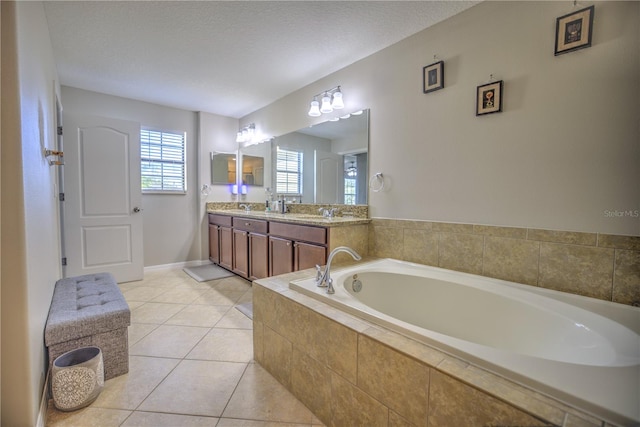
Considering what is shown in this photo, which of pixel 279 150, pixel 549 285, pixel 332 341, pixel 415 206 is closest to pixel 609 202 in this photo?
pixel 549 285

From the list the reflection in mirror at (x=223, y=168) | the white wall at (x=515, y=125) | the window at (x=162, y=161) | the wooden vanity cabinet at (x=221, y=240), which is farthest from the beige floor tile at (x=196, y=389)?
the reflection in mirror at (x=223, y=168)

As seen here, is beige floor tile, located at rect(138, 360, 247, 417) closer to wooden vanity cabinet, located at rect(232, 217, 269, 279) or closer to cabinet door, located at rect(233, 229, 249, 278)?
wooden vanity cabinet, located at rect(232, 217, 269, 279)

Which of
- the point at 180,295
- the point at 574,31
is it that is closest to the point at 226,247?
the point at 180,295

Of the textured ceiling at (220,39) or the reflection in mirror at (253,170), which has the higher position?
the textured ceiling at (220,39)

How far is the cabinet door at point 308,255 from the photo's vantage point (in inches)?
90.3

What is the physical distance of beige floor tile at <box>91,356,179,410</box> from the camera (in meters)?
1.44

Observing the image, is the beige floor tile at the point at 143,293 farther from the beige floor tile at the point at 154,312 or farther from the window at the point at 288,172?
the window at the point at 288,172

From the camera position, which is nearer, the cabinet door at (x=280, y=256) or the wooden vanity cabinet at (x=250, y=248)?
the cabinet door at (x=280, y=256)

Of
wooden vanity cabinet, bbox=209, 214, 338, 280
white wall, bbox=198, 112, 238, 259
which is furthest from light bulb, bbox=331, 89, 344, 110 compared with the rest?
white wall, bbox=198, 112, 238, 259

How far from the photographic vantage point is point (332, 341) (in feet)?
4.12

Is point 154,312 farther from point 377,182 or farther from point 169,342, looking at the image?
point 377,182

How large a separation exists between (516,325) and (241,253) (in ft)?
9.09

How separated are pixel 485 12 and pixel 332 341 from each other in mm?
2164

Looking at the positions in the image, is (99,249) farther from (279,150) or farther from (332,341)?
(332,341)
